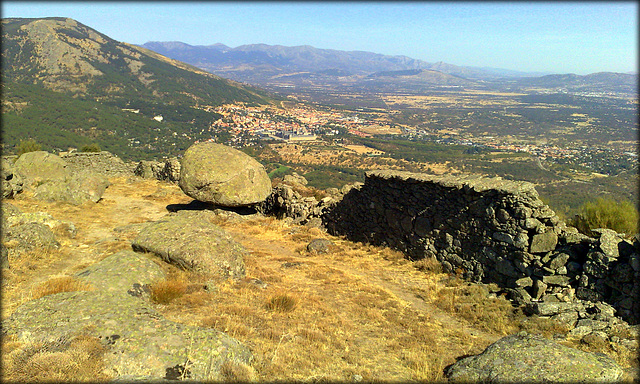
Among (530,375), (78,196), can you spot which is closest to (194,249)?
(530,375)

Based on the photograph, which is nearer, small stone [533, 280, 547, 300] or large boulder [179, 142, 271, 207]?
small stone [533, 280, 547, 300]

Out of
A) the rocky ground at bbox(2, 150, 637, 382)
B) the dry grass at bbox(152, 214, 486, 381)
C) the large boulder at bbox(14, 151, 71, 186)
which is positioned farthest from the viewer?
the large boulder at bbox(14, 151, 71, 186)

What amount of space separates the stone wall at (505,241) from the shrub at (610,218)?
2229mm

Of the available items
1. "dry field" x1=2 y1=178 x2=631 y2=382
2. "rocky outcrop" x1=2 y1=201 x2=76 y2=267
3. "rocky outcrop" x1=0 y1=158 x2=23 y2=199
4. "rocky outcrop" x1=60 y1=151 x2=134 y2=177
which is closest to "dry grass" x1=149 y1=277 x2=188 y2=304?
"dry field" x1=2 y1=178 x2=631 y2=382

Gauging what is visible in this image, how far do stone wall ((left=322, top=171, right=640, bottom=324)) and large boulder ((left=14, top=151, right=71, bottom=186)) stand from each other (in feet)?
49.1

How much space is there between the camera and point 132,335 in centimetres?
512

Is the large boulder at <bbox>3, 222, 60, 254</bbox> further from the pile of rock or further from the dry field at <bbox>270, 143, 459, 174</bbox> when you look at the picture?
the dry field at <bbox>270, 143, 459, 174</bbox>

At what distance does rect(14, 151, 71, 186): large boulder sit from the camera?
661 inches

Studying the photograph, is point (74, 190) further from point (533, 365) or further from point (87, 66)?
point (87, 66)

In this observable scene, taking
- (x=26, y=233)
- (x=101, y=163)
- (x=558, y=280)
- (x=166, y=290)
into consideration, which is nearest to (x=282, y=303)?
(x=166, y=290)

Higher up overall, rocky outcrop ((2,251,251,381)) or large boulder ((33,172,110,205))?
rocky outcrop ((2,251,251,381))

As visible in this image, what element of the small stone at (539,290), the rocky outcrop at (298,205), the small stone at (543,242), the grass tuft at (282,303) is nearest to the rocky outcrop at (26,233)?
the grass tuft at (282,303)

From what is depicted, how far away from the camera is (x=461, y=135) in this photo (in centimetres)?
10988

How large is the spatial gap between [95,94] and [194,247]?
451 feet
